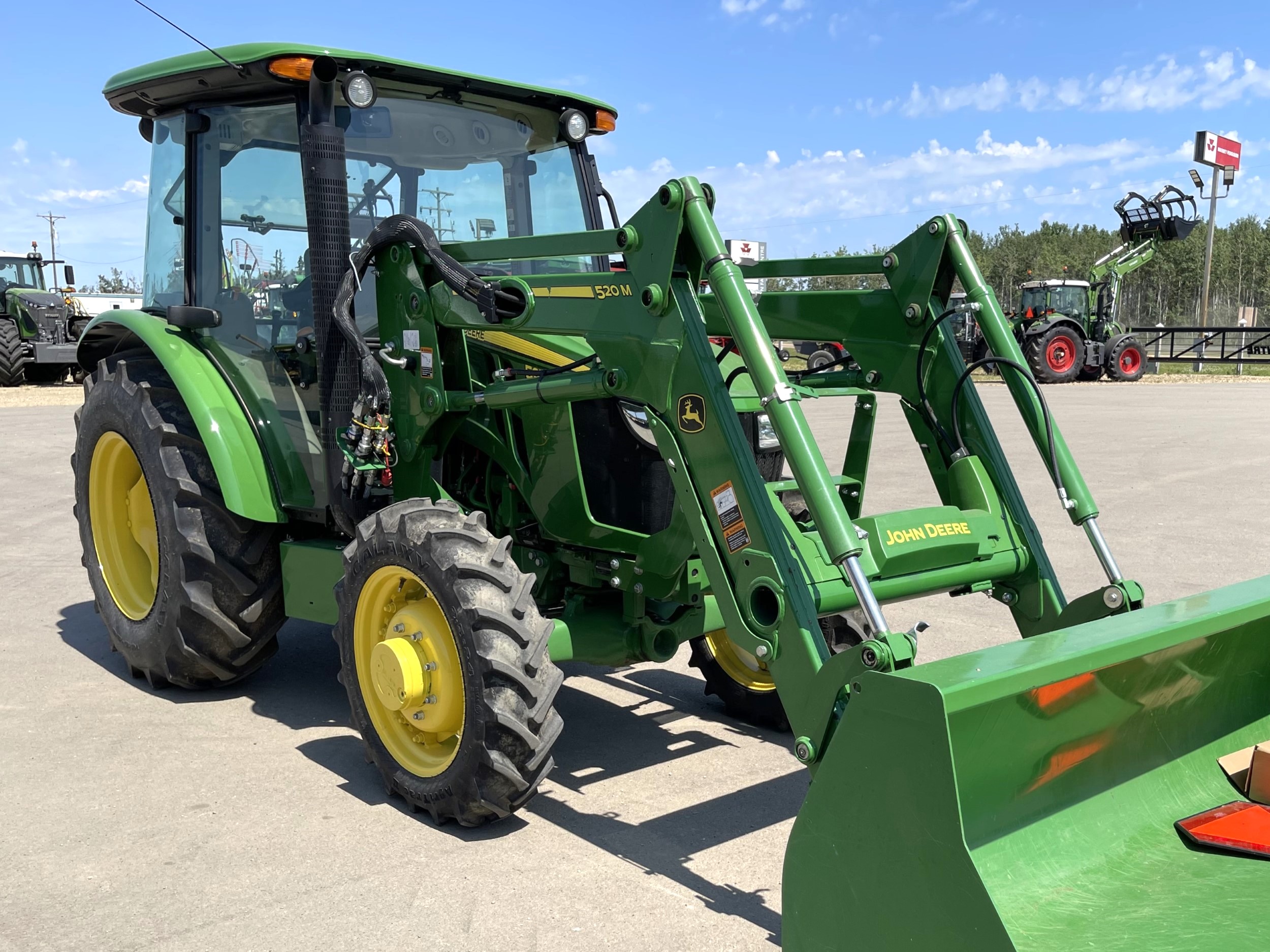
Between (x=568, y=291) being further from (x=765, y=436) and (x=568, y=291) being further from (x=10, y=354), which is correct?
(x=10, y=354)

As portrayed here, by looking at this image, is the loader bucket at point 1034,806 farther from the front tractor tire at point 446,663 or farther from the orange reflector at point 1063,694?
the front tractor tire at point 446,663

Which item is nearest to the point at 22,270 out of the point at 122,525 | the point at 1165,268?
the point at 122,525

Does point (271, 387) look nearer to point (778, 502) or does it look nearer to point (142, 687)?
point (142, 687)

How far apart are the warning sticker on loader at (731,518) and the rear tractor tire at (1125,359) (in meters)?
26.4

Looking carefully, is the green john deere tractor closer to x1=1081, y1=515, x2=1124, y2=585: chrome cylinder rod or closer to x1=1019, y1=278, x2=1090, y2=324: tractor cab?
x1=1081, y1=515, x2=1124, y2=585: chrome cylinder rod

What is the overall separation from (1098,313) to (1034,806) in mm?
26719

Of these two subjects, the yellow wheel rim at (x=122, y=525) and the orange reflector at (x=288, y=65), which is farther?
the yellow wheel rim at (x=122, y=525)

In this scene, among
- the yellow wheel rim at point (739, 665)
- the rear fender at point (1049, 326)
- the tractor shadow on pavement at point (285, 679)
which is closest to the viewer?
the yellow wheel rim at point (739, 665)

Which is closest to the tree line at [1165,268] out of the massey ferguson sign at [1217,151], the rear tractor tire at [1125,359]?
the massey ferguson sign at [1217,151]

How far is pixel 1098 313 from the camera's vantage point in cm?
2714

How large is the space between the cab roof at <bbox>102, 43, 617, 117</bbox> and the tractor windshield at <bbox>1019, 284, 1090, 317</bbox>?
79.0ft

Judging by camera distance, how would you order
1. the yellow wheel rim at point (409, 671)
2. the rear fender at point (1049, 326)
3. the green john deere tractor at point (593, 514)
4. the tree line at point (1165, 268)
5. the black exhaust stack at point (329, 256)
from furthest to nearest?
the tree line at point (1165, 268), the rear fender at point (1049, 326), the black exhaust stack at point (329, 256), the yellow wheel rim at point (409, 671), the green john deere tractor at point (593, 514)

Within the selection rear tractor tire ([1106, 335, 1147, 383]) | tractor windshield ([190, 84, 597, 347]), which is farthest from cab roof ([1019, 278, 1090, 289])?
tractor windshield ([190, 84, 597, 347])

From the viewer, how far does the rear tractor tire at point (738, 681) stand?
15.6ft
